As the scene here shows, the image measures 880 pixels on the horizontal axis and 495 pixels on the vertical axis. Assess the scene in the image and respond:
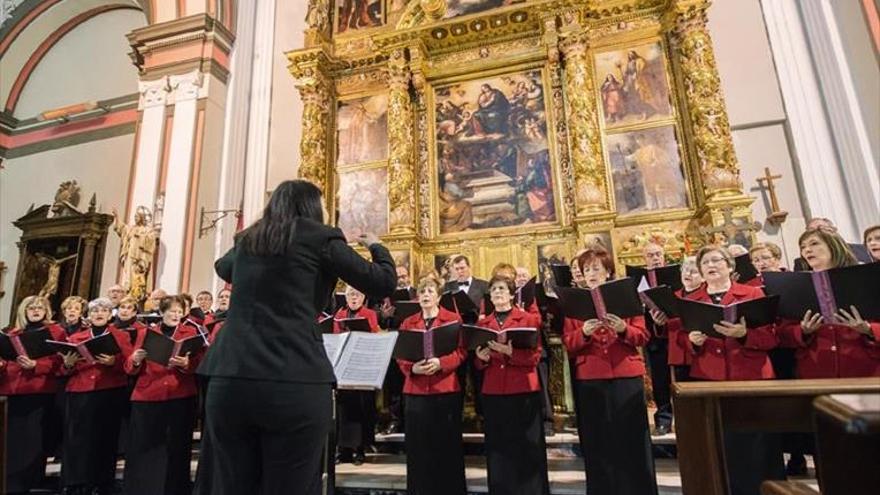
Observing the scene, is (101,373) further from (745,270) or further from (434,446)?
(745,270)

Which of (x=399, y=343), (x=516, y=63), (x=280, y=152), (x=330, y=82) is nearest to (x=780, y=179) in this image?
(x=516, y=63)

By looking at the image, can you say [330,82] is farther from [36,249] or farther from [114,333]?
[36,249]

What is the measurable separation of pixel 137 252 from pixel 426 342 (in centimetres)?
653

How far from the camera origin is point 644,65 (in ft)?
23.4

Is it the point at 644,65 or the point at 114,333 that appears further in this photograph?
the point at 644,65

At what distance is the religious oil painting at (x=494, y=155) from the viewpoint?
23.5 ft

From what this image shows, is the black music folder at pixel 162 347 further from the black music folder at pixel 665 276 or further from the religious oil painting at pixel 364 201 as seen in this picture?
the religious oil painting at pixel 364 201

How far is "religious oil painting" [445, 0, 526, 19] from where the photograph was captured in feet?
25.8

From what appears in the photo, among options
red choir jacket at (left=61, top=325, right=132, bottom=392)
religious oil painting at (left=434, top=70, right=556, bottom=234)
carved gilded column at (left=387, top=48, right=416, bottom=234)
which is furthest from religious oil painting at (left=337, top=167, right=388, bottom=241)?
red choir jacket at (left=61, top=325, right=132, bottom=392)

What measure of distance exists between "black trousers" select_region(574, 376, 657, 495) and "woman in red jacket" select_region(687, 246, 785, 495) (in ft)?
1.26

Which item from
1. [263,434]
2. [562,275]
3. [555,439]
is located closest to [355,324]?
[562,275]

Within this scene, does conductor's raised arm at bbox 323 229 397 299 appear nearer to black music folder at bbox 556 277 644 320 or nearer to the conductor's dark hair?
the conductor's dark hair

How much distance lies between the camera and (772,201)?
245 inches

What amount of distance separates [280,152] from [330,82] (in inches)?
55.8
